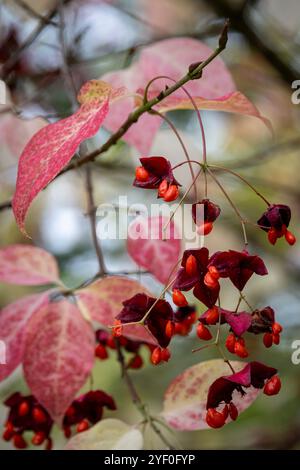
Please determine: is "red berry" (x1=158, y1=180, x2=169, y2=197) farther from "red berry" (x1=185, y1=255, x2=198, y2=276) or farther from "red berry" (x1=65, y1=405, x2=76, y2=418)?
"red berry" (x1=65, y1=405, x2=76, y2=418)

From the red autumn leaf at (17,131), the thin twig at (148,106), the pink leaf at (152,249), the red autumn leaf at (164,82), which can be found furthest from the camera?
the red autumn leaf at (17,131)

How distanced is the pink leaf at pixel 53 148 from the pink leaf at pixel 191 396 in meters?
0.21

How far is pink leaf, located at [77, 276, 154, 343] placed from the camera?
0.56 m

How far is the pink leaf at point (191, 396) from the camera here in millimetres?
525

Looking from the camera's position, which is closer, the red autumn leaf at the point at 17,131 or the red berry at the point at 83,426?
the red berry at the point at 83,426

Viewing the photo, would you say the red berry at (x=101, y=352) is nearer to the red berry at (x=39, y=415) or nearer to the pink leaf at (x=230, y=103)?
the red berry at (x=39, y=415)

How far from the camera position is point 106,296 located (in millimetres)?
572

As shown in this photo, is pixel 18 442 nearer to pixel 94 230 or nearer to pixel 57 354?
pixel 57 354

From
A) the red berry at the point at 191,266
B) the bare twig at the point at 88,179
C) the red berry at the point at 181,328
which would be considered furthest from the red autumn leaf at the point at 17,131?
the red berry at the point at 191,266

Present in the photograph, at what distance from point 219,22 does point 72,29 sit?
0.74 ft

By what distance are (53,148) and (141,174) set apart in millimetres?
56

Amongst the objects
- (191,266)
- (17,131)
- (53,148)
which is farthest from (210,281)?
(17,131)

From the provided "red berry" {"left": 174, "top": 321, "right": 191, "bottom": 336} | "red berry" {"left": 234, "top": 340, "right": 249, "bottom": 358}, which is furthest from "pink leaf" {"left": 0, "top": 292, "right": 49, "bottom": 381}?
"red berry" {"left": 234, "top": 340, "right": 249, "bottom": 358}
